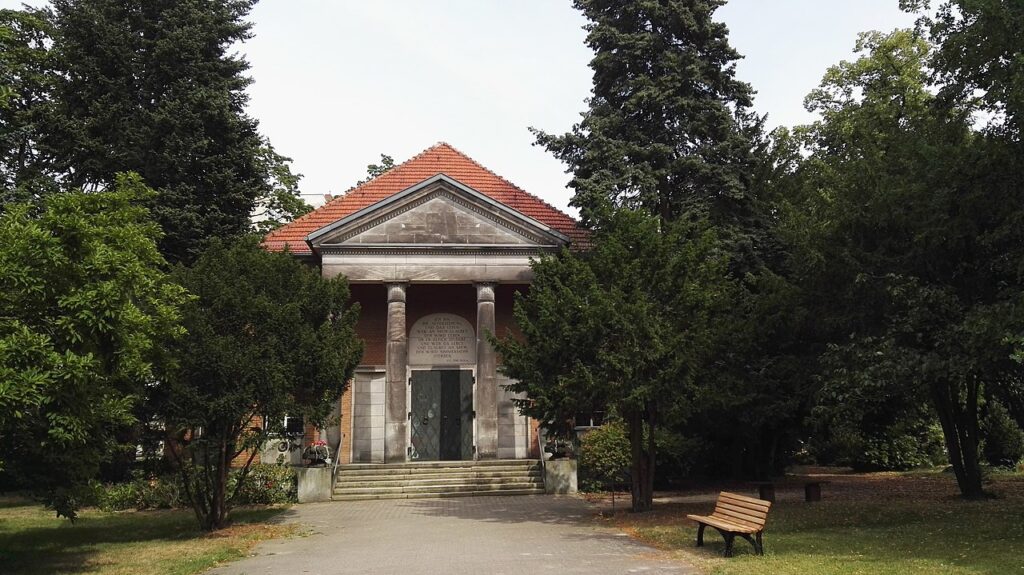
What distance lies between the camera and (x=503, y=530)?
13859mm

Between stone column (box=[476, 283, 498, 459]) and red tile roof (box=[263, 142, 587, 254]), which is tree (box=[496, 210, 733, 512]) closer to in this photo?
stone column (box=[476, 283, 498, 459])

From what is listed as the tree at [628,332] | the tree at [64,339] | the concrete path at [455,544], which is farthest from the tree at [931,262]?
the tree at [64,339]

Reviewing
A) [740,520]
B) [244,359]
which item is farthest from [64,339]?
[740,520]

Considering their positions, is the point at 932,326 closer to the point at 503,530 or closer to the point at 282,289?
the point at 503,530

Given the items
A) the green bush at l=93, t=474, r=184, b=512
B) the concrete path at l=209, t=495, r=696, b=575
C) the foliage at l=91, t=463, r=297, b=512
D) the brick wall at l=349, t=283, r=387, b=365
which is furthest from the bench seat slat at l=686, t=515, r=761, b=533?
the brick wall at l=349, t=283, r=387, b=365

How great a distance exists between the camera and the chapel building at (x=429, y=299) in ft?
74.3

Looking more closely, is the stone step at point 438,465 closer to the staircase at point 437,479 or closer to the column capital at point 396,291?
the staircase at point 437,479

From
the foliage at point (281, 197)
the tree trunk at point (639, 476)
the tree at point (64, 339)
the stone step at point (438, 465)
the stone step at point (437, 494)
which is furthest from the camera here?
the foliage at point (281, 197)

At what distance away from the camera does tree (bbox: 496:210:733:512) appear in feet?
48.2

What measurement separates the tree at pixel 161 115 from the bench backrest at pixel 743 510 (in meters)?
17.9

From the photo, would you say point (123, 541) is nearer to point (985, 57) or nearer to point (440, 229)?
point (440, 229)

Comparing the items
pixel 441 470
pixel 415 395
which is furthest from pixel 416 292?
pixel 441 470

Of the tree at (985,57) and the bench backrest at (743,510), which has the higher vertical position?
the tree at (985,57)

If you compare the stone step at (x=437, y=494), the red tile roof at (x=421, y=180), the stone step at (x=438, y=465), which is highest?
the red tile roof at (x=421, y=180)
